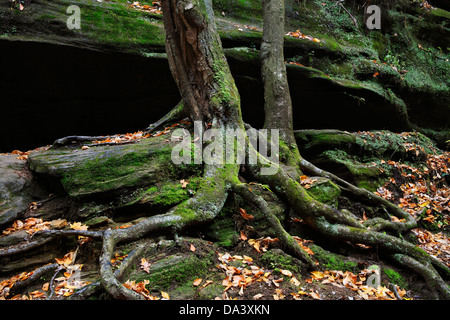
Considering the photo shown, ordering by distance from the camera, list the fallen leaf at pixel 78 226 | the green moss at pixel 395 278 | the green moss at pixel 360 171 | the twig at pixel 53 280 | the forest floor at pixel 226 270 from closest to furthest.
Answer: the twig at pixel 53 280, the forest floor at pixel 226 270, the fallen leaf at pixel 78 226, the green moss at pixel 395 278, the green moss at pixel 360 171

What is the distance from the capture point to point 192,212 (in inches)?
152

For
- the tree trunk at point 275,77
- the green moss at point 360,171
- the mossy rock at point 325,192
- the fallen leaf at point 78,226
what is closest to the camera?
the fallen leaf at point 78,226

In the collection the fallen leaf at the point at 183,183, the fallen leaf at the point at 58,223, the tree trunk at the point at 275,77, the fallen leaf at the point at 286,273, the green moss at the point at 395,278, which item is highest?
the tree trunk at the point at 275,77

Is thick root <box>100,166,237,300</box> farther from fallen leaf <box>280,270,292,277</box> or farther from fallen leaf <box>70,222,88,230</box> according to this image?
fallen leaf <box>280,270,292,277</box>

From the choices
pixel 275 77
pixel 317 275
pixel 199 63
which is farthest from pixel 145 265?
pixel 275 77

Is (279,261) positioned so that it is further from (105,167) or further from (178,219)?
(105,167)

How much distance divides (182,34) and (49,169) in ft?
10.7

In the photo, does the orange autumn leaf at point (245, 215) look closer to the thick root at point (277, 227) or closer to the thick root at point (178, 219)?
the thick root at point (277, 227)

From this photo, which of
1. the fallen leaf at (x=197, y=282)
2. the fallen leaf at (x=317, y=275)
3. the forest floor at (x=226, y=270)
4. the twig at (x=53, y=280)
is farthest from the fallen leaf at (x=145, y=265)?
the fallen leaf at (x=317, y=275)

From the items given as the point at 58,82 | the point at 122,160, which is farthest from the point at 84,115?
the point at 122,160

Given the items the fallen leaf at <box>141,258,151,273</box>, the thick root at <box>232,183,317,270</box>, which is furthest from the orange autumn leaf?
the fallen leaf at <box>141,258,151,273</box>

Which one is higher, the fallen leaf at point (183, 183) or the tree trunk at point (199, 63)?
the tree trunk at point (199, 63)

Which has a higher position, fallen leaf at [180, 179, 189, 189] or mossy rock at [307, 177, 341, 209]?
fallen leaf at [180, 179, 189, 189]

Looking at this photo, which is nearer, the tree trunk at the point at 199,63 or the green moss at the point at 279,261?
the green moss at the point at 279,261
